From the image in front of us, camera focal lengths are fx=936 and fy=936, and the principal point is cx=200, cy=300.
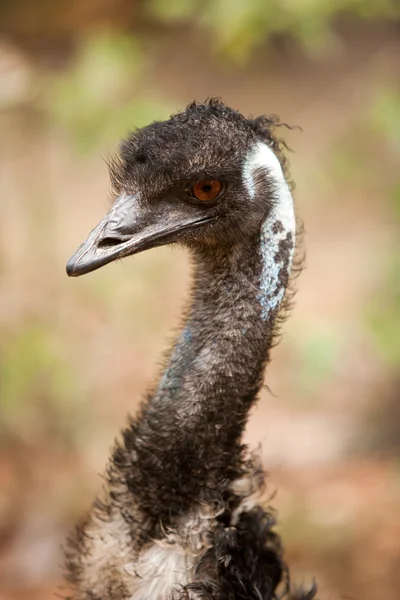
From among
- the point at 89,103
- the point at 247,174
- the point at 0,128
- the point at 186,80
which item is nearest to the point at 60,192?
the point at 186,80

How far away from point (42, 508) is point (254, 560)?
2508 millimetres

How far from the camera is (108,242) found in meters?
2.16

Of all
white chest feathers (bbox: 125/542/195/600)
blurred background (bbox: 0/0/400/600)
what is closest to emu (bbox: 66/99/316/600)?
white chest feathers (bbox: 125/542/195/600)

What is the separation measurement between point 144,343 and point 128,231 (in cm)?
432

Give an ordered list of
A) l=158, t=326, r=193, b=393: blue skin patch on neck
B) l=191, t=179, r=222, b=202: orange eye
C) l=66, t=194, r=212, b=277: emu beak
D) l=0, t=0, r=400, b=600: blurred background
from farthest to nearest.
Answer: l=0, t=0, r=400, b=600: blurred background, l=158, t=326, r=193, b=393: blue skin patch on neck, l=191, t=179, r=222, b=202: orange eye, l=66, t=194, r=212, b=277: emu beak

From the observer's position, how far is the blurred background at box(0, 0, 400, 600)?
12.6 ft

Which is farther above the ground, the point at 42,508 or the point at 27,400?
the point at 27,400

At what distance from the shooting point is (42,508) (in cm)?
467

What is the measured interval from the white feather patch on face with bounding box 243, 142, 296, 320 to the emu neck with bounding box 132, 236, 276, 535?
16 millimetres

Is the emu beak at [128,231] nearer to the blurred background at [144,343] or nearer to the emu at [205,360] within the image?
the emu at [205,360]

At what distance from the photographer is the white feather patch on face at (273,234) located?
2291mm

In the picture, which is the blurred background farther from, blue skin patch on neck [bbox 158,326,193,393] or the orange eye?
the orange eye

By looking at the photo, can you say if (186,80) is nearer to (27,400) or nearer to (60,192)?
(60,192)

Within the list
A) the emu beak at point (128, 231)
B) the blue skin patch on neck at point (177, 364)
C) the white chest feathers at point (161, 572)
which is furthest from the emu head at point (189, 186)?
the white chest feathers at point (161, 572)
